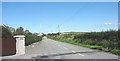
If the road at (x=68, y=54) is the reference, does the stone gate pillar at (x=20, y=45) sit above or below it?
above

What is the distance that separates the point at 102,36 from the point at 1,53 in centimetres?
2613

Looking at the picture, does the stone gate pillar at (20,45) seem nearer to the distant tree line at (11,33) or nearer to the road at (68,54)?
the road at (68,54)

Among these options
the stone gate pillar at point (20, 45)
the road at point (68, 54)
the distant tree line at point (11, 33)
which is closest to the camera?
the road at point (68, 54)

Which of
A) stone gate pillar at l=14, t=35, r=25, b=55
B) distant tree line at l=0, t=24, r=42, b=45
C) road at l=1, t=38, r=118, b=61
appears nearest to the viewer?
road at l=1, t=38, r=118, b=61

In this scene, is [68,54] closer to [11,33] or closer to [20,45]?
[20,45]

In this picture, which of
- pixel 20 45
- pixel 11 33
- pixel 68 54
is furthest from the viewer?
pixel 11 33

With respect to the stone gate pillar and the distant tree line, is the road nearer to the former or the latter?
the stone gate pillar

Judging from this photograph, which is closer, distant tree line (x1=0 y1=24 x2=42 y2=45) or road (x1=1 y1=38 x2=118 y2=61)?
road (x1=1 y1=38 x2=118 y2=61)

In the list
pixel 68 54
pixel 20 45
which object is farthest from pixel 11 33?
pixel 68 54

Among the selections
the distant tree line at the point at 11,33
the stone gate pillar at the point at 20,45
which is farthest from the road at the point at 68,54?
the distant tree line at the point at 11,33

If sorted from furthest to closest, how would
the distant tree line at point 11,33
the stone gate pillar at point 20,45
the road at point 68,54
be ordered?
the distant tree line at point 11,33, the stone gate pillar at point 20,45, the road at point 68,54

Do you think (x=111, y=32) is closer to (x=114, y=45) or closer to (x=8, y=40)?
(x=114, y=45)

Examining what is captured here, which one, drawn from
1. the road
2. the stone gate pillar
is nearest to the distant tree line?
the road

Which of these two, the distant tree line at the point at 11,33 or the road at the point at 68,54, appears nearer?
the road at the point at 68,54
